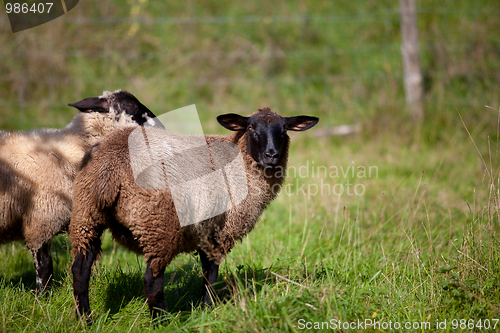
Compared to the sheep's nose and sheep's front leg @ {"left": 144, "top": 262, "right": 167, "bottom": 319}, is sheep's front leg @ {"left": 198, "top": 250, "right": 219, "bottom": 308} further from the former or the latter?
the sheep's nose

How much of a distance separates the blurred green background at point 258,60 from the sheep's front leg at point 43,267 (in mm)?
4959

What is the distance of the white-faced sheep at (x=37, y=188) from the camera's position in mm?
3135

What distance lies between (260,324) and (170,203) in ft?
3.19

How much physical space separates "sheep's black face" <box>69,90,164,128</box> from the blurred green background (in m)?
4.18

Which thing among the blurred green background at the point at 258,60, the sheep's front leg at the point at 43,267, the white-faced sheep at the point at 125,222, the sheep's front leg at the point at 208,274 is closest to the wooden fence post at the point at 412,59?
the blurred green background at the point at 258,60

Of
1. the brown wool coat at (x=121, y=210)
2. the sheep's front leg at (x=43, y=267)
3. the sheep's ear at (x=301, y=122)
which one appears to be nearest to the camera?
the brown wool coat at (x=121, y=210)

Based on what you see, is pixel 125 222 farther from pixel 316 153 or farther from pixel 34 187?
pixel 316 153

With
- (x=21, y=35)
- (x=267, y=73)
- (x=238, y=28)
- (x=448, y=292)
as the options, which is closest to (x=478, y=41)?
(x=267, y=73)

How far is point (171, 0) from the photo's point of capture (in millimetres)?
11039

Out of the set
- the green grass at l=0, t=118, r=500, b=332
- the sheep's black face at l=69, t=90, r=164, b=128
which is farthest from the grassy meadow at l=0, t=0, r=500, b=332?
the sheep's black face at l=69, t=90, r=164, b=128

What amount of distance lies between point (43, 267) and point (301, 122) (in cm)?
255

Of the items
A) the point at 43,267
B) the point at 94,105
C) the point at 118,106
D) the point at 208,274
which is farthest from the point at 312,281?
the point at 94,105

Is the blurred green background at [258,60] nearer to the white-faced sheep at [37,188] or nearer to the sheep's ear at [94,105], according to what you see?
the sheep's ear at [94,105]

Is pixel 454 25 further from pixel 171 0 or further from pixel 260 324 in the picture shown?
pixel 260 324
